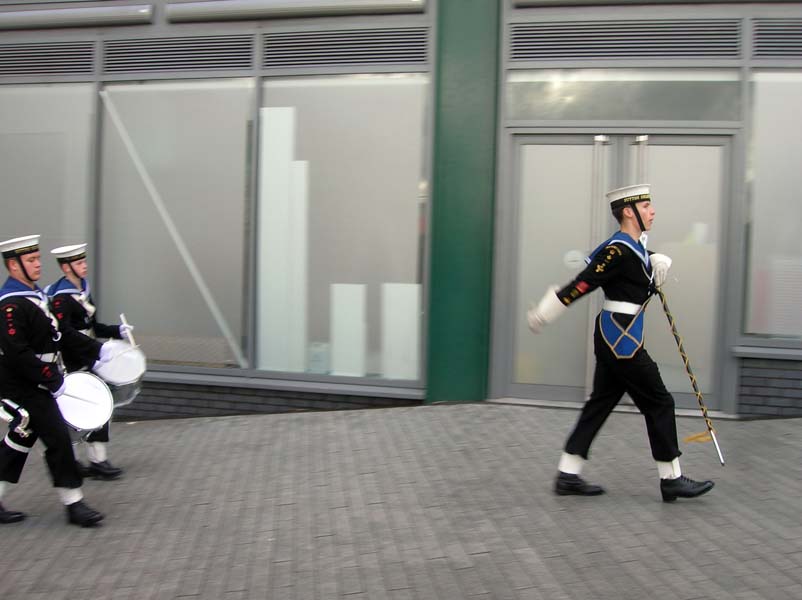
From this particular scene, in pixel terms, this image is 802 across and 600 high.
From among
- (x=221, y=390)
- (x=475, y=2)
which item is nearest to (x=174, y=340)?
(x=221, y=390)

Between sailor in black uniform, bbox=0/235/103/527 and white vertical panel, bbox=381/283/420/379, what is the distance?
3.44 m

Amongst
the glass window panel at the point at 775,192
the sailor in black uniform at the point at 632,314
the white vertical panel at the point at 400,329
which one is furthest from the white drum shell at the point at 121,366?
the glass window panel at the point at 775,192

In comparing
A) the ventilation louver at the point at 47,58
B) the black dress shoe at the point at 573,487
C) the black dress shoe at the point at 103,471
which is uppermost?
the ventilation louver at the point at 47,58

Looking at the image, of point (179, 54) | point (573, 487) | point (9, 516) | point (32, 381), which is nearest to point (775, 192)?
point (573, 487)

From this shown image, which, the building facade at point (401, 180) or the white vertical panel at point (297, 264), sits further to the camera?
the white vertical panel at point (297, 264)

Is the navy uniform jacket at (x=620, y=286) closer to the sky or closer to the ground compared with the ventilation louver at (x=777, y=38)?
closer to the ground

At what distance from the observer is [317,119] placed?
8062 millimetres

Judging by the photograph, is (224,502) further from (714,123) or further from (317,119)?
(714,123)

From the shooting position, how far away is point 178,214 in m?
8.45

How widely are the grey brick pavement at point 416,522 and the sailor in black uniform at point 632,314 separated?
1.18 feet

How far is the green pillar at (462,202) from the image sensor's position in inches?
300

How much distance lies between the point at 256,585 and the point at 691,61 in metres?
5.92

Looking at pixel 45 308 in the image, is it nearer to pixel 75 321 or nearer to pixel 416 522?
pixel 75 321

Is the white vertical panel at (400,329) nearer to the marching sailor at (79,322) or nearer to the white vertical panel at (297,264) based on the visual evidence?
the white vertical panel at (297,264)
